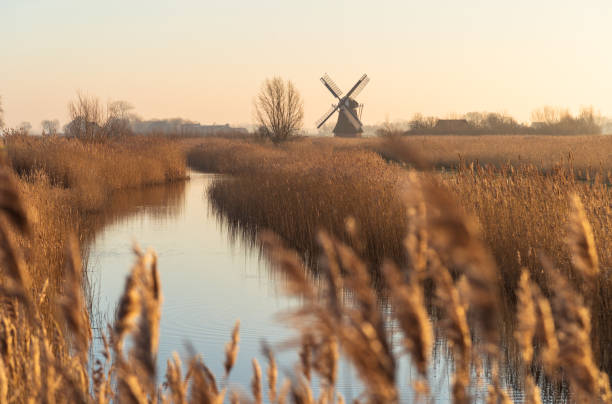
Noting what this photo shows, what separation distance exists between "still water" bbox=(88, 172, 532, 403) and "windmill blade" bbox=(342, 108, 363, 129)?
37.1 meters

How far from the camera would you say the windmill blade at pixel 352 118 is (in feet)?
171

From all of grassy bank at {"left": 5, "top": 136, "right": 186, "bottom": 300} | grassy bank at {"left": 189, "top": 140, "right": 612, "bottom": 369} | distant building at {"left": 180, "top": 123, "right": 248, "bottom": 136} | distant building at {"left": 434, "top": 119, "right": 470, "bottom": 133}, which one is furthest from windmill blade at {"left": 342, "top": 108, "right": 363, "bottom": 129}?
grassy bank at {"left": 189, "top": 140, "right": 612, "bottom": 369}

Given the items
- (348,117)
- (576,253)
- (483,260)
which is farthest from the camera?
(348,117)

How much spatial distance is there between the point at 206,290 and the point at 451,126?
204ft

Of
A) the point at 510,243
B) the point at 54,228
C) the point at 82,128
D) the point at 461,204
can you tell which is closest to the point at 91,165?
the point at 82,128

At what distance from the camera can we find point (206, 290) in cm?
876

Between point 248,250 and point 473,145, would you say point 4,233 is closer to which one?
point 248,250

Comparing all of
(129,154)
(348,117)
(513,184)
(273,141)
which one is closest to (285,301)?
(513,184)

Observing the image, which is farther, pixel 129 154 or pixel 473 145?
pixel 473 145

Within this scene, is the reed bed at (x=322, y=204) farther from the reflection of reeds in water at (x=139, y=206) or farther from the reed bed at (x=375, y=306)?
the reed bed at (x=375, y=306)

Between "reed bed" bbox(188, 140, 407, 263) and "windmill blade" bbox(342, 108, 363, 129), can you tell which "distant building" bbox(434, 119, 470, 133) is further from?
"reed bed" bbox(188, 140, 407, 263)

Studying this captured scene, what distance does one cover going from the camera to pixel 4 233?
45.9 inches

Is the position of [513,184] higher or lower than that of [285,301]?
higher

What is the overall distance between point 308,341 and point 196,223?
12879mm
